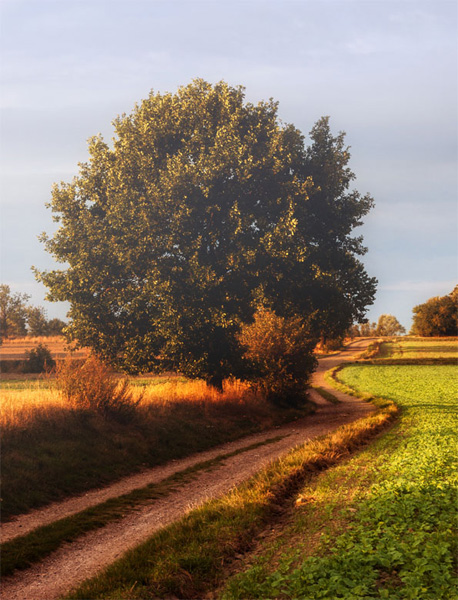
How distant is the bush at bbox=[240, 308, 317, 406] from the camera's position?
1374 inches

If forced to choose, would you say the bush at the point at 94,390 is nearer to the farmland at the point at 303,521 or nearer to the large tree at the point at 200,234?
the farmland at the point at 303,521

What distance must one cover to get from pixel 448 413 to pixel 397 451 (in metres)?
13.8

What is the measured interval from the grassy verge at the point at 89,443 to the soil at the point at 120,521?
0.68 meters

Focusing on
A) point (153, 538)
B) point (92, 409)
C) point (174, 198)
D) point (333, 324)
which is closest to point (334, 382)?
point (333, 324)

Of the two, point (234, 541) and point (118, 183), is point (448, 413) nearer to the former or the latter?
point (234, 541)

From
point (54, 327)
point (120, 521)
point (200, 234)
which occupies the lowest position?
point (120, 521)

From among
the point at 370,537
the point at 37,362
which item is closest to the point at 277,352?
the point at 370,537

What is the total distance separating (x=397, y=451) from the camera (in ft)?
59.5

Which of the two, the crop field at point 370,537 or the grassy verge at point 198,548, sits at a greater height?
the crop field at point 370,537

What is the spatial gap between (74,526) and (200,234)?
21.1 meters

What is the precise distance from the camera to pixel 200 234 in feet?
102

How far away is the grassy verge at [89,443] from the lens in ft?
53.0

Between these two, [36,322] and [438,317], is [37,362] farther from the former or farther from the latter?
[438,317]

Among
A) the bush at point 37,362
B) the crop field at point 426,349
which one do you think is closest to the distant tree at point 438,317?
the crop field at point 426,349
